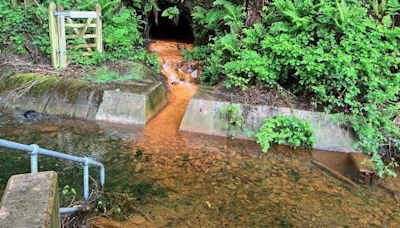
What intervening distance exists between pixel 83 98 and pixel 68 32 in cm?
221

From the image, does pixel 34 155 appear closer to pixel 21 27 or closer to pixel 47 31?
pixel 47 31

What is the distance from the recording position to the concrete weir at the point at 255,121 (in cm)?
758

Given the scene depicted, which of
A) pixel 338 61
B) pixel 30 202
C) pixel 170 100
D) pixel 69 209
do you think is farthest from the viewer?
pixel 170 100

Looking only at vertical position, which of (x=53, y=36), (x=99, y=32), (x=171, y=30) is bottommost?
(x=171, y=30)

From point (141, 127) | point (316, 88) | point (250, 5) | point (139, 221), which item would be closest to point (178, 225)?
point (139, 221)

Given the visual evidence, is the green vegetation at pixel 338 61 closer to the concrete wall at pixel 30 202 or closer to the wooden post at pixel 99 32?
the wooden post at pixel 99 32

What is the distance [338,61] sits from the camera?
7.25 m

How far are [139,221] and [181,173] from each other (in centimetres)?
148

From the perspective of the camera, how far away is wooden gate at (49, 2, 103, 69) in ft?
28.8

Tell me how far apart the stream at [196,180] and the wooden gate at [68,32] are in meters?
1.74

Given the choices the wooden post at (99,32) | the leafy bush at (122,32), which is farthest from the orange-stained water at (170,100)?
the wooden post at (99,32)

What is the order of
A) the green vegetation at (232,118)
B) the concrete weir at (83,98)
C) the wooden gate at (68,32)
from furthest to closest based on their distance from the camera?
the wooden gate at (68,32) → the concrete weir at (83,98) → the green vegetation at (232,118)

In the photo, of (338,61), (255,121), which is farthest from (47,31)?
(338,61)

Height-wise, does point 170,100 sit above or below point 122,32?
below
